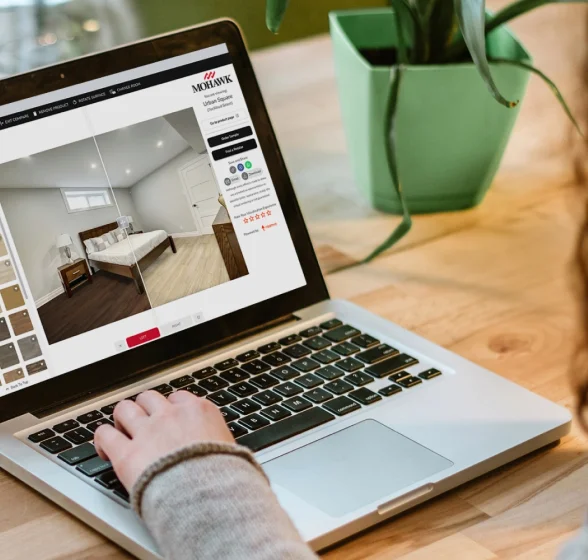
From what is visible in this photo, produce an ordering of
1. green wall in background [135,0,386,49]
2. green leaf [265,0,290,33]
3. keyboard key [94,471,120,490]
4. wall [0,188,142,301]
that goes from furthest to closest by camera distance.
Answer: green wall in background [135,0,386,49], green leaf [265,0,290,33], wall [0,188,142,301], keyboard key [94,471,120,490]

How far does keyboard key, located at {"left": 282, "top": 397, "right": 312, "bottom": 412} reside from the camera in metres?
0.69

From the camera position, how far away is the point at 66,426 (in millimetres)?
693

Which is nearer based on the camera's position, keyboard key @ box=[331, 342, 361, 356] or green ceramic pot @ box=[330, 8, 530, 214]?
keyboard key @ box=[331, 342, 361, 356]

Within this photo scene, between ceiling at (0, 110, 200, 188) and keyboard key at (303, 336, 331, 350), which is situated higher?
ceiling at (0, 110, 200, 188)

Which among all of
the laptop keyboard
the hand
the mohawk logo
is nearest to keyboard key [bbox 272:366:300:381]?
the laptop keyboard

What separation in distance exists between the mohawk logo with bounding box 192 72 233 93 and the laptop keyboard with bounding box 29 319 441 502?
217 millimetres

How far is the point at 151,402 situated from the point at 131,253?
15 centimetres

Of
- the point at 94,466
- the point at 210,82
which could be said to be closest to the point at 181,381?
the point at 94,466

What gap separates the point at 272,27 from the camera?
0.88 m

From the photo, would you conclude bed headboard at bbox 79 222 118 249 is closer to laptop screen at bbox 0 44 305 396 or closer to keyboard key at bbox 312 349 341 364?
→ laptop screen at bbox 0 44 305 396

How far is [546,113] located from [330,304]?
56 centimetres

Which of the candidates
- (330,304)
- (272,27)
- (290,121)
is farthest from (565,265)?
(290,121)

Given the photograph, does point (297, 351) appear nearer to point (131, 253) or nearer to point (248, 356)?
point (248, 356)

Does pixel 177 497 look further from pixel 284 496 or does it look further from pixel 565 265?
pixel 565 265
